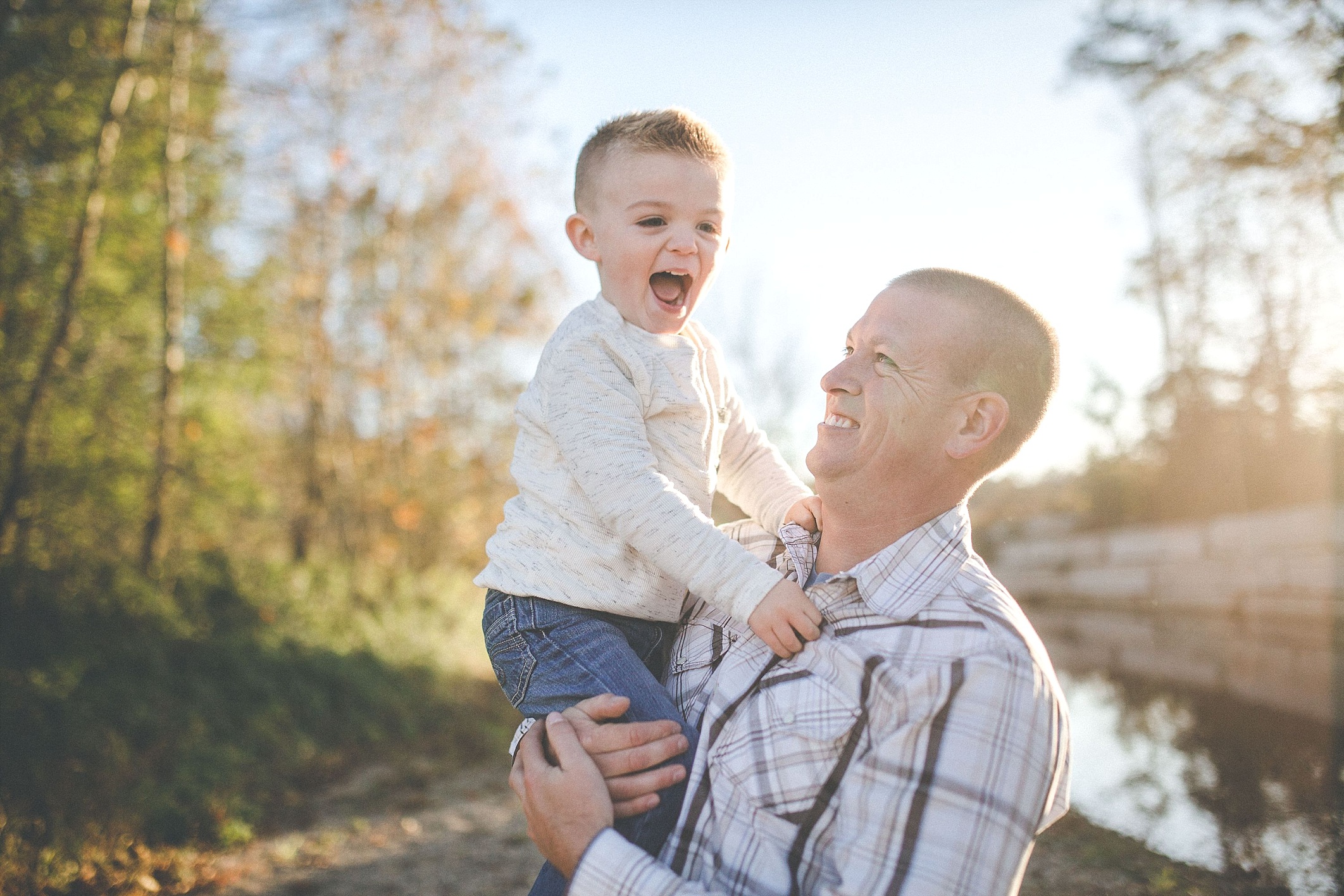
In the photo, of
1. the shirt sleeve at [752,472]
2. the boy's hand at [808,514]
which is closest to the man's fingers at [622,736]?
the boy's hand at [808,514]

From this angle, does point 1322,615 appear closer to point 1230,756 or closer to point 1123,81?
point 1230,756

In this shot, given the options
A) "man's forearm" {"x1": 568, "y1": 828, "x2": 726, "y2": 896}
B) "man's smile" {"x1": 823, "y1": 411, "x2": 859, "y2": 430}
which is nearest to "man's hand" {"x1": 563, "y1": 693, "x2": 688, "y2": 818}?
"man's forearm" {"x1": 568, "y1": 828, "x2": 726, "y2": 896}

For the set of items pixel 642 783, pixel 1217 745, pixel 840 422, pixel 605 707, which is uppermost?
pixel 840 422

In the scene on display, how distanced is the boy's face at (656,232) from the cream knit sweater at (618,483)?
6cm

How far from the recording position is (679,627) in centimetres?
218

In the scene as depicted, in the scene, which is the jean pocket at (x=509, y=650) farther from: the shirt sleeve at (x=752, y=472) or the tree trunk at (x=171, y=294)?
the tree trunk at (x=171, y=294)

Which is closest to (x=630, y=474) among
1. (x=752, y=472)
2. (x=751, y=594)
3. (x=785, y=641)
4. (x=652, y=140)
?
(x=751, y=594)

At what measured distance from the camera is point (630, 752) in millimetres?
1758

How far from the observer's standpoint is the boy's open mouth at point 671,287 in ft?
7.09

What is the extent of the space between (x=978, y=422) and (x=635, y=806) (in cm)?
112

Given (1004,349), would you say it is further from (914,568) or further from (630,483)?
(630,483)

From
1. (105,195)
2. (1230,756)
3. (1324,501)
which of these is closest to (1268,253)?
(1324,501)

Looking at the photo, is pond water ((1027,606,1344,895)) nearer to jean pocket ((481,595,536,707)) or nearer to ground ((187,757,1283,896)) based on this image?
ground ((187,757,1283,896))

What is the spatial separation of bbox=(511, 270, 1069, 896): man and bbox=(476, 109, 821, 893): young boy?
100 mm
